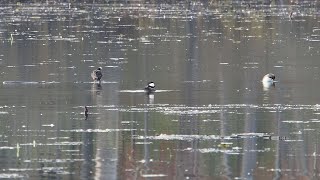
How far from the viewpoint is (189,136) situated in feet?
80.6

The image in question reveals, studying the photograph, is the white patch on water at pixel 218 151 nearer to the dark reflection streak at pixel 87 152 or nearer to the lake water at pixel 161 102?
the lake water at pixel 161 102

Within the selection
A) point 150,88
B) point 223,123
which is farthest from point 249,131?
point 150,88

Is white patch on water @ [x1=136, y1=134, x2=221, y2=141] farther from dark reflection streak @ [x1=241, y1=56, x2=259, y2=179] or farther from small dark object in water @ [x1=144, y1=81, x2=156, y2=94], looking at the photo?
small dark object in water @ [x1=144, y1=81, x2=156, y2=94]

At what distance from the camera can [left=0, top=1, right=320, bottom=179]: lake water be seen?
70.1ft

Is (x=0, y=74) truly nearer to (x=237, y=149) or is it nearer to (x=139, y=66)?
(x=139, y=66)

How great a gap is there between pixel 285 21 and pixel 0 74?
101 feet

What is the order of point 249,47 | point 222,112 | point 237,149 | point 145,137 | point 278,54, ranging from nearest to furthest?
point 237,149 → point 145,137 → point 222,112 → point 278,54 → point 249,47

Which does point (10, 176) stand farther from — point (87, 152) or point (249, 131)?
point (249, 131)

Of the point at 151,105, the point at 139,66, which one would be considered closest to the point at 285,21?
the point at 139,66

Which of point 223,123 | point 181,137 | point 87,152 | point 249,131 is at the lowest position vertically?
point 87,152

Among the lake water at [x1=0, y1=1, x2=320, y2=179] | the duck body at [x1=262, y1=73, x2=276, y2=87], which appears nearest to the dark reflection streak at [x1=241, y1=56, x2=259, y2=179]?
the lake water at [x1=0, y1=1, x2=320, y2=179]

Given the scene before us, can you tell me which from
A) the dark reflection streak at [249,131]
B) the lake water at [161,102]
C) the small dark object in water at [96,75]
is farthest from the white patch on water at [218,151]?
the small dark object in water at [96,75]

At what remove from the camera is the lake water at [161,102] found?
21.4 m

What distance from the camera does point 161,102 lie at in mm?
30688
